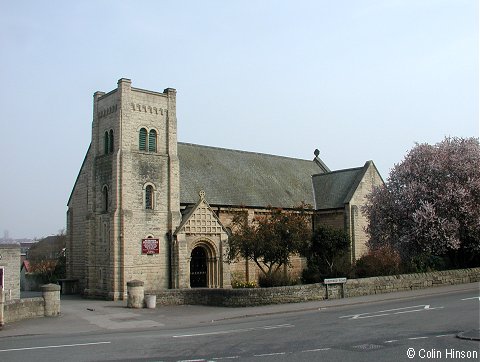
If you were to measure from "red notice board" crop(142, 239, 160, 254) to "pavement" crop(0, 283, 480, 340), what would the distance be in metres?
4.65

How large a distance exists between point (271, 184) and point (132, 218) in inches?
570

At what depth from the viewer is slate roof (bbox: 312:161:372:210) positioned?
42.7 m

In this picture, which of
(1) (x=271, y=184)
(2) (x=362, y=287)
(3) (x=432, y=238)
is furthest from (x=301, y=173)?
(2) (x=362, y=287)

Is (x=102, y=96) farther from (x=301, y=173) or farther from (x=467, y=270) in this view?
(x=467, y=270)

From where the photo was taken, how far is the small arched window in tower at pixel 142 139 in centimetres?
3422

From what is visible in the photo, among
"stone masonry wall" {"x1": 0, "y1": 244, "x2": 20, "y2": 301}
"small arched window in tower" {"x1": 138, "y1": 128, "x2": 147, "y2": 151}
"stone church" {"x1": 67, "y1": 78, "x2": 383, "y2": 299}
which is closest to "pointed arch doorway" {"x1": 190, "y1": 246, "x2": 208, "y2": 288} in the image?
"stone church" {"x1": 67, "y1": 78, "x2": 383, "y2": 299}

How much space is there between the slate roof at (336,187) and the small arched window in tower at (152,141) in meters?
16.2

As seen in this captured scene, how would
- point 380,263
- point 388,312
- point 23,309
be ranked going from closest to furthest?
point 388,312 < point 23,309 < point 380,263

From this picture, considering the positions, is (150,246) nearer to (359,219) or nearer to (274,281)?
(274,281)

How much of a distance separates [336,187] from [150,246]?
1854 centimetres

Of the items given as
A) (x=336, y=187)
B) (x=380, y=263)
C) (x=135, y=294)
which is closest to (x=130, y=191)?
(x=135, y=294)

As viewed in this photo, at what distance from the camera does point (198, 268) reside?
3538cm

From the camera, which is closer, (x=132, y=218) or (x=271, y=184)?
(x=132, y=218)

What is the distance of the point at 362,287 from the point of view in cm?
2705
